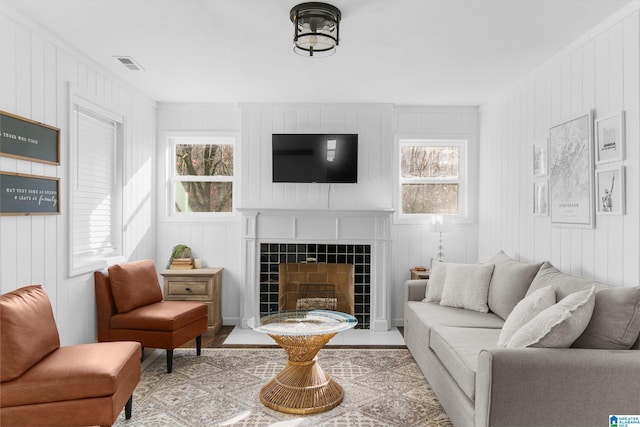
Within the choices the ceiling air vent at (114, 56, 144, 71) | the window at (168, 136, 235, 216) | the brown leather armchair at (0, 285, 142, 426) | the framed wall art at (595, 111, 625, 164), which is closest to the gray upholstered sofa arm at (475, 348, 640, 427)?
the framed wall art at (595, 111, 625, 164)

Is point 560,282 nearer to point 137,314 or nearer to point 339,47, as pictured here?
point 339,47

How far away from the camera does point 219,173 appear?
5086mm

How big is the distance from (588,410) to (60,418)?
2.64 m

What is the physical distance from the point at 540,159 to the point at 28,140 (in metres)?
3.87

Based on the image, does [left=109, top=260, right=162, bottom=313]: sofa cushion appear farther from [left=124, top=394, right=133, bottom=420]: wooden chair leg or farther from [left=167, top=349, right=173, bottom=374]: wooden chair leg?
[left=124, top=394, right=133, bottom=420]: wooden chair leg

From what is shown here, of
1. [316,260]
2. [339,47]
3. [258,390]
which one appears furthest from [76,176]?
[316,260]

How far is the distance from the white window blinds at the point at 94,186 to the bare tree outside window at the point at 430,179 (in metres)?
3.14

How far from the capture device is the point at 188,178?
503cm

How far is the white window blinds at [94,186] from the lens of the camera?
11.6 feet

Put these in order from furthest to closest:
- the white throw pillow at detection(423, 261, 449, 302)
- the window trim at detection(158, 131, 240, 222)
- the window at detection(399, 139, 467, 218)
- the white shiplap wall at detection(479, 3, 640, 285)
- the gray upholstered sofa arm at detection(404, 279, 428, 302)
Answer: the window at detection(399, 139, 467, 218)
the window trim at detection(158, 131, 240, 222)
the gray upholstered sofa arm at detection(404, 279, 428, 302)
the white throw pillow at detection(423, 261, 449, 302)
the white shiplap wall at detection(479, 3, 640, 285)

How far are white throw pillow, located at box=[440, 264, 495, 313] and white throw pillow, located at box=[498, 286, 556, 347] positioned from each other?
102 cm

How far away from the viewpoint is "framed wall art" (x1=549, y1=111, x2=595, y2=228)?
290 centimetres

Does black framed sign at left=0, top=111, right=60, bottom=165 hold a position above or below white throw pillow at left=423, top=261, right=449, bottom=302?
above

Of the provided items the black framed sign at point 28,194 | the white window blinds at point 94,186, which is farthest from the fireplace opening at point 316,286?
the black framed sign at point 28,194
